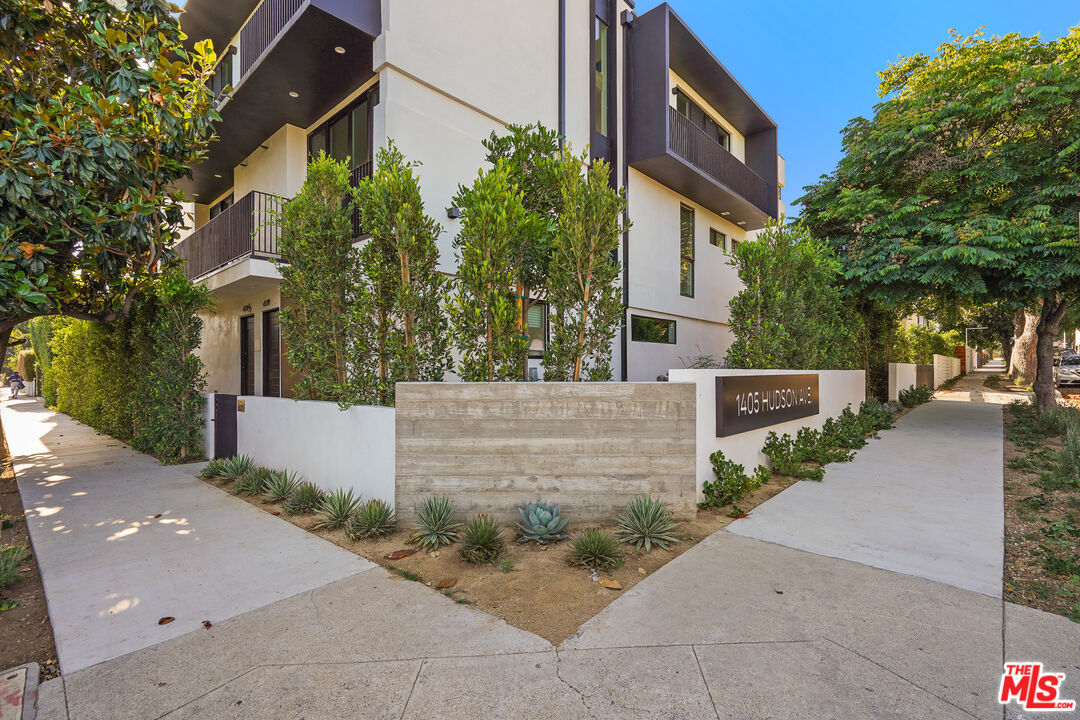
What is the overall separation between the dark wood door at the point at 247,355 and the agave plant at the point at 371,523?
8197mm

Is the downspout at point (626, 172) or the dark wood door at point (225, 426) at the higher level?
the downspout at point (626, 172)

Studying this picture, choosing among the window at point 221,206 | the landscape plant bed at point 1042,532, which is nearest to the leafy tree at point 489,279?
the landscape plant bed at point 1042,532

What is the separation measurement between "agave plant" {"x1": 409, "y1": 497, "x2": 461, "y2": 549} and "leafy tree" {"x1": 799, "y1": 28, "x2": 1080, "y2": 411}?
10274 mm

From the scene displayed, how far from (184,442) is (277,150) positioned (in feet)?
20.6

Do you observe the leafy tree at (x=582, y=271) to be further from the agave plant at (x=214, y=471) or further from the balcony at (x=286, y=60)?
the agave plant at (x=214, y=471)

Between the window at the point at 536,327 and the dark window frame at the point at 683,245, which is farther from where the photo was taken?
the dark window frame at the point at 683,245

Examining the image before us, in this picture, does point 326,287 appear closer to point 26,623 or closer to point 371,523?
point 371,523

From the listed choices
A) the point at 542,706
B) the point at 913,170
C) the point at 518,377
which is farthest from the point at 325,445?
the point at 913,170

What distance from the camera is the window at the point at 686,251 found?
44.5 ft

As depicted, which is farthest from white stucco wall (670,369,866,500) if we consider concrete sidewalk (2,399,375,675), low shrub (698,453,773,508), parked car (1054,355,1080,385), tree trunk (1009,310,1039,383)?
parked car (1054,355,1080,385)

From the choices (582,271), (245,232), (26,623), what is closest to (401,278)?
(582,271)

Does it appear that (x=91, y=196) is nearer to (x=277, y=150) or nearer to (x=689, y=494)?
(x=277, y=150)

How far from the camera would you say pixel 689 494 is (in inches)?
194

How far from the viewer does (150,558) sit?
14.3ft
